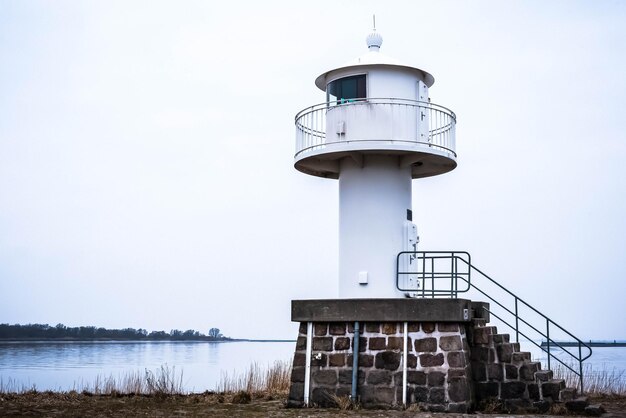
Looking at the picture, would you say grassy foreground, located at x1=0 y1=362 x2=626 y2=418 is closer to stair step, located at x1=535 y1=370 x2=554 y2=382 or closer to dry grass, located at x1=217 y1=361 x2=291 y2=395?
dry grass, located at x1=217 y1=361 x2=291 y2=395

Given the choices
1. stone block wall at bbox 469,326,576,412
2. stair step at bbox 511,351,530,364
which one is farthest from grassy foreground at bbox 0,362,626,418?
stair step at bbox 511,351,530,364

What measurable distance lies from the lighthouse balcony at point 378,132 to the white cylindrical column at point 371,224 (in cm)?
28

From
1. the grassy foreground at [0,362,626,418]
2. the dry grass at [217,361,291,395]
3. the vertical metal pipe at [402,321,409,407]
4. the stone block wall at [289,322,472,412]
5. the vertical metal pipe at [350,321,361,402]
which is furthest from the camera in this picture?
the dry grass at [217,361,291,395]

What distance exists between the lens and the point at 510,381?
12578mm

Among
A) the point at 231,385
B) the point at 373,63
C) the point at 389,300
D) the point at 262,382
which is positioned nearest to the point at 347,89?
the point at 373,63

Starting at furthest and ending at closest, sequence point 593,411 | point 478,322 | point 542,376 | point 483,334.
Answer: point 478,322
point 483,334
point 542,376
point 593,411

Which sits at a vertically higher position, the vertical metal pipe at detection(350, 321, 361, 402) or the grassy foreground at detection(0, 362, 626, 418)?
the vertical metal pipe at detection(350, 321, 361, 402)

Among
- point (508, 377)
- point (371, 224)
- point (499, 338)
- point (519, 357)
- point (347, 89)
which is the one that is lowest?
point (508, 377)

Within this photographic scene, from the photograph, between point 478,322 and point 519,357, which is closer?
point 519,357

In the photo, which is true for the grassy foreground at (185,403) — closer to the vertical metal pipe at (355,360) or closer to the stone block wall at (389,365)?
the vertical metal pipe at (355,360)

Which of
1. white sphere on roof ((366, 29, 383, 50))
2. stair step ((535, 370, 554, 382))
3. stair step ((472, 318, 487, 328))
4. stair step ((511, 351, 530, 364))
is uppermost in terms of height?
white sphere on roof ((366, 29, 383, 50))

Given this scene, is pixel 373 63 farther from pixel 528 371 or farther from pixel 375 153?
pixel 528 371

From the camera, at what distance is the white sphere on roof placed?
14.1m

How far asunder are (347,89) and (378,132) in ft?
3.37
